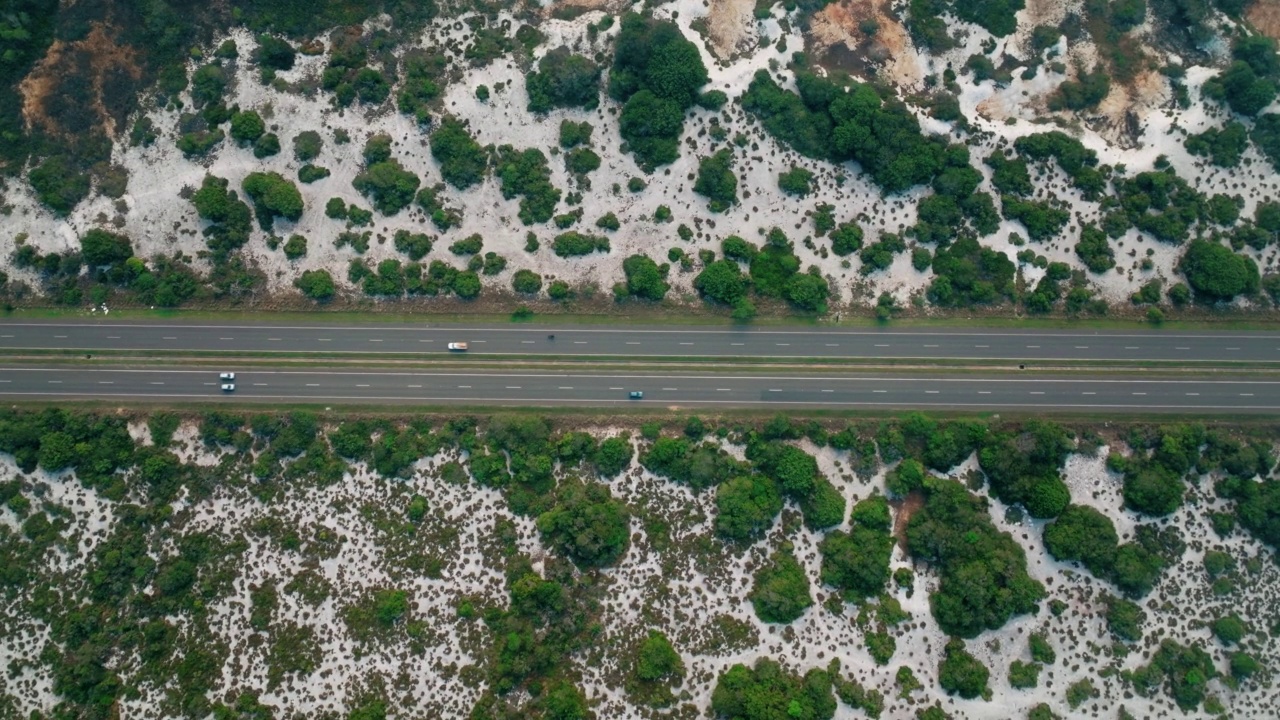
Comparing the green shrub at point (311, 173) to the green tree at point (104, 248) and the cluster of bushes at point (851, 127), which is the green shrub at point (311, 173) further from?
the cluster of bushes at point (851, 127)

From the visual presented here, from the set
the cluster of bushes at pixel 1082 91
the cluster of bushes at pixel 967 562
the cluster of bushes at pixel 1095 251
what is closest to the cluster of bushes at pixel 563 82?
the cluster of bushes at pixel 1082 91

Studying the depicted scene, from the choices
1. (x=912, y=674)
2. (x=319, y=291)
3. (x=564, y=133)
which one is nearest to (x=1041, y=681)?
(x=912, y=674)

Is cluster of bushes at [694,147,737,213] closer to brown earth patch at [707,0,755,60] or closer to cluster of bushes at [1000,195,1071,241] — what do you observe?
brown earth patch at [707,0,755,60]

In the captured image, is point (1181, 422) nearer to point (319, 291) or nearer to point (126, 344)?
point (319, 291)

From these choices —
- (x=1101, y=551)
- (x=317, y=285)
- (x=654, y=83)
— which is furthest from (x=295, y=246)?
(x=1101, y=551)

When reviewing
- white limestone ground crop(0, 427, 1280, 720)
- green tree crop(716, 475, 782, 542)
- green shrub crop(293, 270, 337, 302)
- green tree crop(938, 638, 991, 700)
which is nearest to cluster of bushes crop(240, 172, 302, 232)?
green shrub crop(293, 270, 337, 302)

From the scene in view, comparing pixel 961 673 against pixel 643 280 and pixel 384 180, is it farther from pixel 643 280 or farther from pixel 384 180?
pixel 384 180

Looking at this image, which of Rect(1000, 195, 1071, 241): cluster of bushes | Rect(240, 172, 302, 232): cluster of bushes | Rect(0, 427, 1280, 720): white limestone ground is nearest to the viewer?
Rect(0, 427, 1280, 720): white limestone ground
